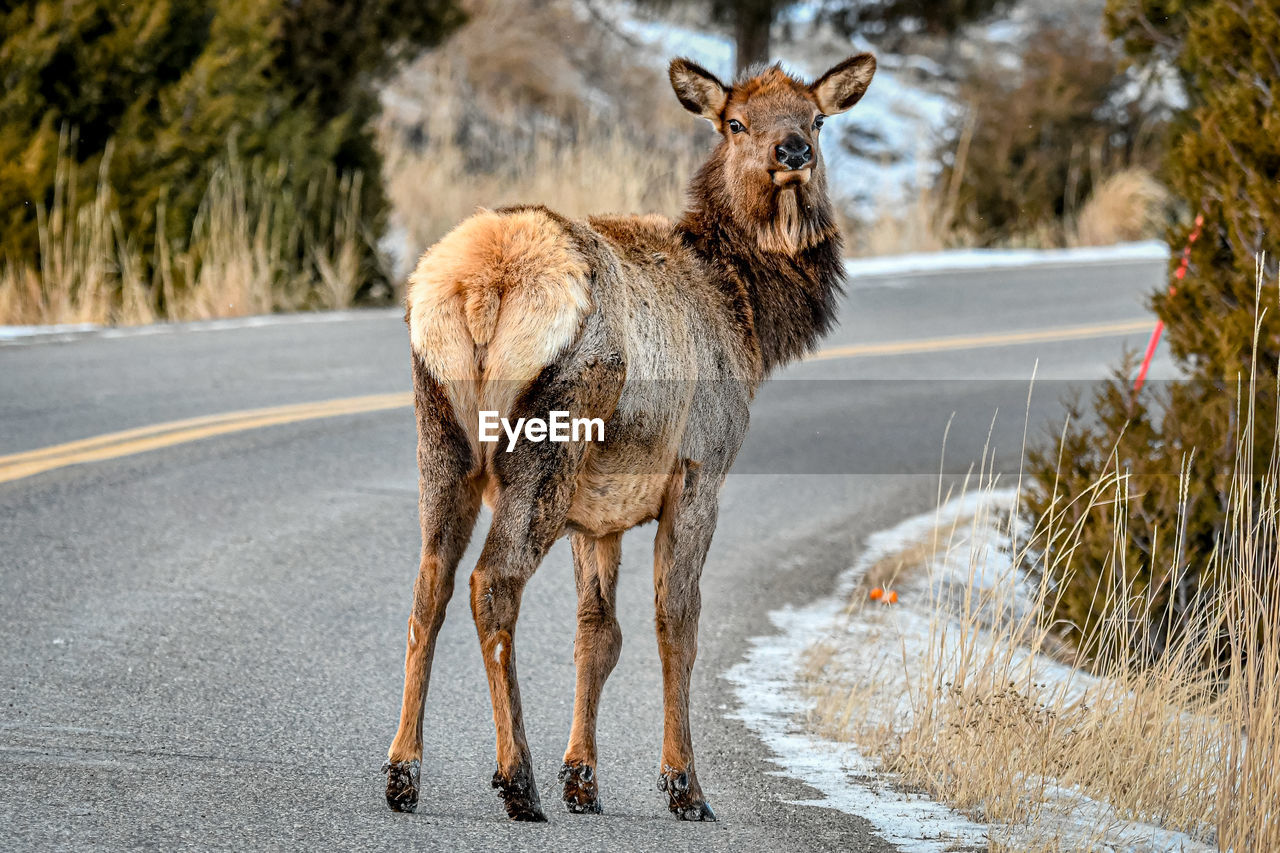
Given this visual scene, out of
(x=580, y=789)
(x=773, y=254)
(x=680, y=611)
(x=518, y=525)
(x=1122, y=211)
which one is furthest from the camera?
(x=1122, y=211)

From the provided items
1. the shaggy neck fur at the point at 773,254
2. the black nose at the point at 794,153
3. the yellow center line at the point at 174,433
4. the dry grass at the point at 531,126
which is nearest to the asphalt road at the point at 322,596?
the yellow center line at the point at 174,433

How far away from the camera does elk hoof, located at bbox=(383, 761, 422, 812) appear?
4.96 meters

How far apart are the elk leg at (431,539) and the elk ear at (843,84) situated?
2159mm

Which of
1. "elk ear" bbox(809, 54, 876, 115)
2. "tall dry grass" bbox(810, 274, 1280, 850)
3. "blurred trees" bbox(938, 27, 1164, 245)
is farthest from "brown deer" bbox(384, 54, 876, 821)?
"blurred trees" bbox(938, 27, 1164, 245)

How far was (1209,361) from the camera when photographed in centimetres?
790

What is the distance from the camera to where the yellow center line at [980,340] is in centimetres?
1588

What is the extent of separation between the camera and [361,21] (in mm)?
19031

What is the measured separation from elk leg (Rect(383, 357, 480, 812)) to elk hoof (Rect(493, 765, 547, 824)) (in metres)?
0.27

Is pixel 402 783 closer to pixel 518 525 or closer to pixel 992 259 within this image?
pixel 518 525

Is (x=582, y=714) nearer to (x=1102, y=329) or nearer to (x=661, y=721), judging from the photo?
(x=661, y=721)

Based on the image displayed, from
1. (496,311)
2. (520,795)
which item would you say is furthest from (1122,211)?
(520,795)

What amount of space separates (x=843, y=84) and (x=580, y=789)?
2864mm

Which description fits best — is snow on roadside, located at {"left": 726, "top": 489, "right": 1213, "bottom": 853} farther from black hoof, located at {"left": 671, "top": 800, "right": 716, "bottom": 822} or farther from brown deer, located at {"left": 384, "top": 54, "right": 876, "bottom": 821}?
brown deer, located at {"left": 384, "top": 54, "right": 876, "bottom": 821}

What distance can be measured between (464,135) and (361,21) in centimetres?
876
